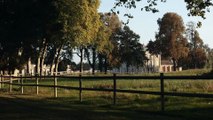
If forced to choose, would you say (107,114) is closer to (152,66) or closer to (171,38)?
(171,38)

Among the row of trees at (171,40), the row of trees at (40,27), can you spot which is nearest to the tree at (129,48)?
the row of trees at (171,40)

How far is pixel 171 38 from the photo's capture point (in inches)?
4815

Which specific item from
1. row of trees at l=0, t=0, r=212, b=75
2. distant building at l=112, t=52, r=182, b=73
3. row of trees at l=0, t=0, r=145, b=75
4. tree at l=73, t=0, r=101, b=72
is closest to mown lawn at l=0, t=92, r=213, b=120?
row of trees at l=0, t=0, r=212, b=75

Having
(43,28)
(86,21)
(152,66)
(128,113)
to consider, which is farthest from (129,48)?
(128,113)

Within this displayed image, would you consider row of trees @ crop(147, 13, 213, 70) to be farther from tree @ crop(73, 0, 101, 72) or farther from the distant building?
tree @ crop(73, 0, 101, 72)

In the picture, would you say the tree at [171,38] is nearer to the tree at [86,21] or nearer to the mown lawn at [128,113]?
the tree at [86,21]

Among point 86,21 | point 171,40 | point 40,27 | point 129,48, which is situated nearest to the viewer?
point 40,27

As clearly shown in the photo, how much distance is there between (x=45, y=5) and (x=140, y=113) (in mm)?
36395

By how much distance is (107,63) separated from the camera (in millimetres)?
124500

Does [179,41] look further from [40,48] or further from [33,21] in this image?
[33,21]

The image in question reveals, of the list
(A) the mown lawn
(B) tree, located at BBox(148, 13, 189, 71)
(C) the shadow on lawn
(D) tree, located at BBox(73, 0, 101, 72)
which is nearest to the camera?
(C) the shadow on lawn

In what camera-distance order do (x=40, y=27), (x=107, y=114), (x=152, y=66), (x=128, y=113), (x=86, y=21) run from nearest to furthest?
1. (x=107, y=114)
2. (x=128, y=113)
3. (x=40, y=27)
4. (x=86, y=21)
5. (x=152, y=66)

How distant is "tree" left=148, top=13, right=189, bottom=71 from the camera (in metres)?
122

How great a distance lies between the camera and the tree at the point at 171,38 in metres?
122
